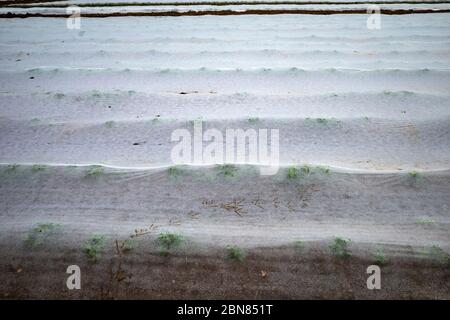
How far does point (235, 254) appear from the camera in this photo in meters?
1.31

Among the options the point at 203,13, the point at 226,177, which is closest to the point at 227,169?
the point at 226,177

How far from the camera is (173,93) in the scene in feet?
8.23

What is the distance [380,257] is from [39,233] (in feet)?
4.99

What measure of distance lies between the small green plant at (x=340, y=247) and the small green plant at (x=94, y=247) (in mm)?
1016

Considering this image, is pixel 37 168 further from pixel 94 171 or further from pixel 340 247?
pixel 340 247

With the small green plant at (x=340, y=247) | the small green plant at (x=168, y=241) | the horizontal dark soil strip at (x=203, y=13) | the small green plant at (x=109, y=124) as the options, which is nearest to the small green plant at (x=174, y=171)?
the small green plant at (x=168, y=241)

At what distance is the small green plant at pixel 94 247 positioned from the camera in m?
1.31

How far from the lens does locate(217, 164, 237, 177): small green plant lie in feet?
5.41

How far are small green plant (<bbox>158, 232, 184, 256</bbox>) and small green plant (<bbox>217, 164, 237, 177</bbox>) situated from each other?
439 mm

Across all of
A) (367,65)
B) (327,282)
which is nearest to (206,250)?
(327,282)

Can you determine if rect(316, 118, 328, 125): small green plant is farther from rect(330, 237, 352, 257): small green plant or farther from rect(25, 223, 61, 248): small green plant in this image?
rect(25, 223, 61, 248): small green plant

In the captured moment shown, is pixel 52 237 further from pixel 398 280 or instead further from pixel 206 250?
pixel 398 280

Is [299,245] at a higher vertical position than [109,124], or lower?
lower
